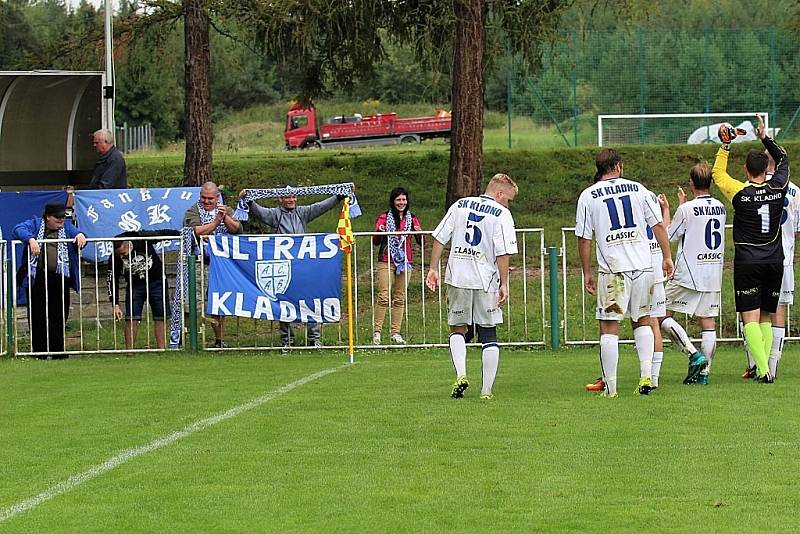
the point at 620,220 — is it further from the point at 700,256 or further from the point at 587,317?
the point at 587,317

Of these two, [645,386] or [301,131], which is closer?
[645,386]

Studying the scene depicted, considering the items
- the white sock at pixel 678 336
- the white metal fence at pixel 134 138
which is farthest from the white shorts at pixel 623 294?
the white metal fence at pixel 134 138

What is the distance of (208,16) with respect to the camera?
24.0 metres

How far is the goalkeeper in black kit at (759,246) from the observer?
1201cm

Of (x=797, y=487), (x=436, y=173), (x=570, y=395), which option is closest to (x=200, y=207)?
(x=570, y=395)

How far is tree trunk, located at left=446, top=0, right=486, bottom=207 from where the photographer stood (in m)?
22.8

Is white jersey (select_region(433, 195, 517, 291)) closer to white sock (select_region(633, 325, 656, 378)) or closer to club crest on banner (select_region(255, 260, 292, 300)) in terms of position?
white sock (select_region(633, 325, 656, 378))

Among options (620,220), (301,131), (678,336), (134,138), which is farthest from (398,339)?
(134,138)

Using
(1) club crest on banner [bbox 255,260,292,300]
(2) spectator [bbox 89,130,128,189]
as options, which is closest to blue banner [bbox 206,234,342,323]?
(1) club crest on banner [bbox 255,260,292,300]

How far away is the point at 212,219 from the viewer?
16.6 meters

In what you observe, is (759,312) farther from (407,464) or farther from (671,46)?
(671,46)

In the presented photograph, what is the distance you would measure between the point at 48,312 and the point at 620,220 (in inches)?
317

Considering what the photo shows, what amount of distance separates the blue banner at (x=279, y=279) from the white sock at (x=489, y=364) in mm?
4976

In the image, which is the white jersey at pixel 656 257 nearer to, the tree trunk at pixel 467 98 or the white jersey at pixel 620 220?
the white jersey at pixel 620 220
